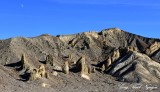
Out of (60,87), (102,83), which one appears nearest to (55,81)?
(60,87)

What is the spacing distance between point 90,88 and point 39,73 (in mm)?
17127

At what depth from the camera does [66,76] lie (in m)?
198

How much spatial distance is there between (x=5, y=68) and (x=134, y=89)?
4343 centimetres

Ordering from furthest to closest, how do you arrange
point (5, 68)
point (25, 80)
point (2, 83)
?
point (5, 68)
point (25, 80)
point (2, 83)

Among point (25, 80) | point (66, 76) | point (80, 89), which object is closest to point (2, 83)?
point (25, 80)

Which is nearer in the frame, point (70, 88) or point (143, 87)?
point (70, 88)

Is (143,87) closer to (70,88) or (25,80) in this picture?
(70,88)

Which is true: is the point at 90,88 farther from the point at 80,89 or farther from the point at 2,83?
the point at 2,83

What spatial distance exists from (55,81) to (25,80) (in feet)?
40.1

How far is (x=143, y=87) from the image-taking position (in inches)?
Answer: 7633

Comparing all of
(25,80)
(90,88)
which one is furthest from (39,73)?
(90,88)

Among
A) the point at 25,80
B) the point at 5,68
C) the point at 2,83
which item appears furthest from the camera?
the point at 5,68

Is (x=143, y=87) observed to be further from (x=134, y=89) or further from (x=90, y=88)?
(x=90, y=88)

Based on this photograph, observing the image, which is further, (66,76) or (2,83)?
(66,76)
